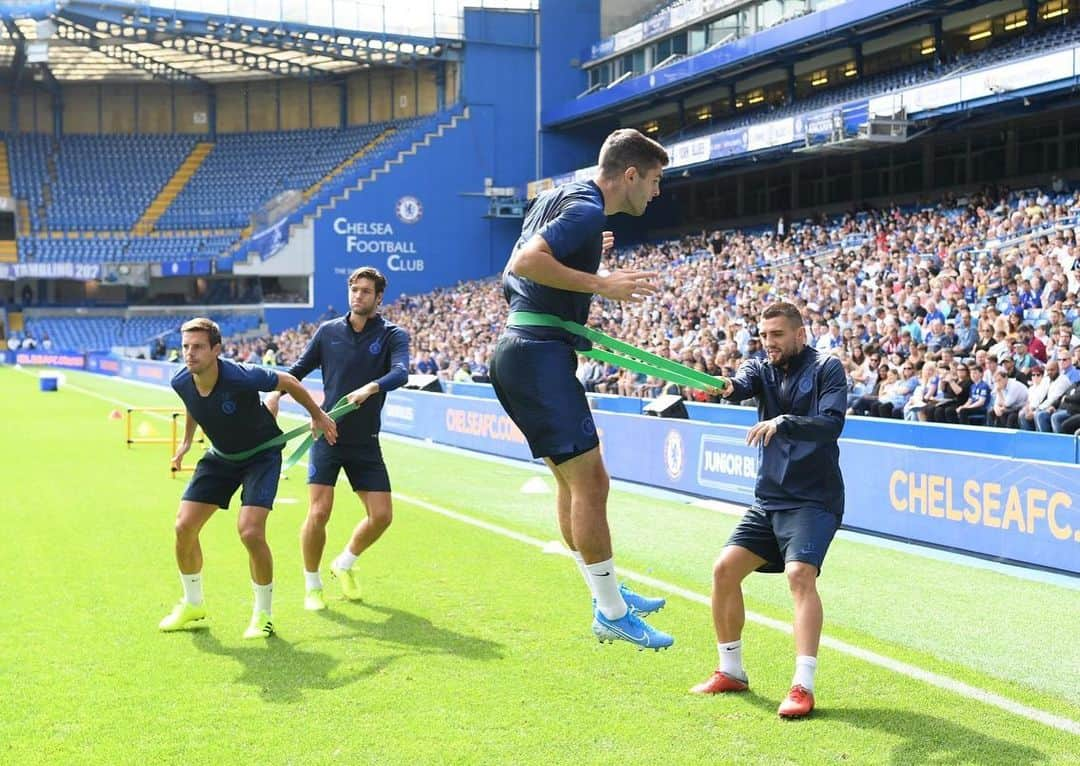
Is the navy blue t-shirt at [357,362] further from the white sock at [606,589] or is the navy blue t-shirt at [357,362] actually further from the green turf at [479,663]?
the white sock at [606,589]

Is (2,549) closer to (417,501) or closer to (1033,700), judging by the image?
(417,501)

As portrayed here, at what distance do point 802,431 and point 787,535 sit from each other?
1.66 ft

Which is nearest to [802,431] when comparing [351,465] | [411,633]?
[411,633]

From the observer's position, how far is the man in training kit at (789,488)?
5.86 meters

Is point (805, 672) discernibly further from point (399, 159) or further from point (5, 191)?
point (5, 191)

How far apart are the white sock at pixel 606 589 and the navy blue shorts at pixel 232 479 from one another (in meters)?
2.44

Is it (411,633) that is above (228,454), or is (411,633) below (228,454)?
below

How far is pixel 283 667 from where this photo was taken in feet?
21.9

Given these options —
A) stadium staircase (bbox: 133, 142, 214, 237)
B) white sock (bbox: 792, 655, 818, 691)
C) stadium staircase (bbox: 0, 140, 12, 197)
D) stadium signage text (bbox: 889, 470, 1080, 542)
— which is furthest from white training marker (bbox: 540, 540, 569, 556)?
stadium staircase (bbox: 0, 140, 12, 197)

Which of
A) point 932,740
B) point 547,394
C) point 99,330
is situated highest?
point 547,394

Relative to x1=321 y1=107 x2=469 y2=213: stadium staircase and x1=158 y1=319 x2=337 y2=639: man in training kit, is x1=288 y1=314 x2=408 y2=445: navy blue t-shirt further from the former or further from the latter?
x1=321 y1=107 x2=469 y2=213: stadium staircase

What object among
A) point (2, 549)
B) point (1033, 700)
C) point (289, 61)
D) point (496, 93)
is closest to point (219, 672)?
point (1033, 700)

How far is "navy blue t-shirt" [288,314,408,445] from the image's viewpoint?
27.8 feet

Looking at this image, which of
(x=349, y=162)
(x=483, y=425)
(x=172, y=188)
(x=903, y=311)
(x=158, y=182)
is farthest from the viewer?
(x=158, y=182)
